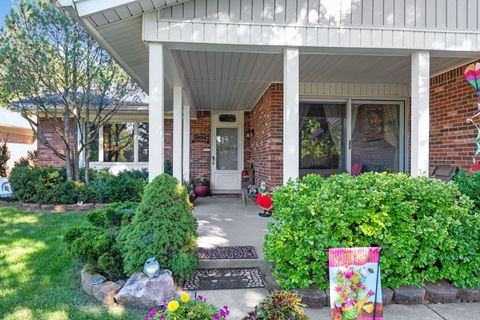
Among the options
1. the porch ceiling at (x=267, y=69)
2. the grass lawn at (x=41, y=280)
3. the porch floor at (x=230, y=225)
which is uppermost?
the porch ceiling at (x=267, y=69)

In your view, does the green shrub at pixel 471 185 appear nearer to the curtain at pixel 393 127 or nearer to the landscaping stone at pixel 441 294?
the landscaping stone at pixel 441 294

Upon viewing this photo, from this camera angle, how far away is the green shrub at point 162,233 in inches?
101

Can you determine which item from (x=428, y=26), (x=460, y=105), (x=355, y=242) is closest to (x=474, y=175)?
(x=355, y=242)

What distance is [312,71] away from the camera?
5254 millimetres

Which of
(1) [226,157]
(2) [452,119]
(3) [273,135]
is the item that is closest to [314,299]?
(3) [273,135]

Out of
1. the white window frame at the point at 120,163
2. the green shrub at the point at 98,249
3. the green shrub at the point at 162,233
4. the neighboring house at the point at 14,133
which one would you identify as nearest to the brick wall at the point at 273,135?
the green shrub at the point at 162,233

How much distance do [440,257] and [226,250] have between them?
77.2 inches

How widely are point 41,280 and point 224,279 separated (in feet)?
5.33

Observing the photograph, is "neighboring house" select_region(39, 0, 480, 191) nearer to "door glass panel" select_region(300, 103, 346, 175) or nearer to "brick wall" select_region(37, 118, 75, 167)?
"door glass panel" select_region(300, 103, 346, 175)

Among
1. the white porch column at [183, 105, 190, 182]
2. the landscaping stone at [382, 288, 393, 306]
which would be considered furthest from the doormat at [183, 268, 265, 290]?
the white porch column at [183, 105, 190, 182]

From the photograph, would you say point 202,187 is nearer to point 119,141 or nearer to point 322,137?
point 119,141

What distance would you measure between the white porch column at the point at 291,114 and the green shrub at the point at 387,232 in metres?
1.12

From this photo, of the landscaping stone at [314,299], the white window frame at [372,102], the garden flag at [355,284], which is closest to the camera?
the garden flag at [355,284]

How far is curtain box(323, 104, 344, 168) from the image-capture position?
6.40m
